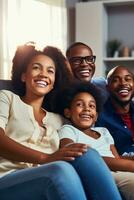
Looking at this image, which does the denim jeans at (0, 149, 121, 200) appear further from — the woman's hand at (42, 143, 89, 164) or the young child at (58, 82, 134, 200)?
the young child at (58, 82, 134, 200)

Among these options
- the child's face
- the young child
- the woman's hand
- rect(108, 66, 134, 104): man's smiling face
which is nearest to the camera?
the woman's hand

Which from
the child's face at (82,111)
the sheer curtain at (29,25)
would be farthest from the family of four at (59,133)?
the sheer curtain at (29,25)

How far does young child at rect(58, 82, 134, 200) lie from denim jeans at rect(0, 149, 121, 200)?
0.30 m

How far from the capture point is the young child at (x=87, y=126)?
1487 mm

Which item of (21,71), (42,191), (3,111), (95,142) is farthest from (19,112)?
(42,191)

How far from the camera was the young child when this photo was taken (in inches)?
58.6

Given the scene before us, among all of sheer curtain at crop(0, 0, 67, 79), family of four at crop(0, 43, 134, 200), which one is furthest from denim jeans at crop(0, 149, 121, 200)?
sheer curtain at crop(0, 0, 67, 79)

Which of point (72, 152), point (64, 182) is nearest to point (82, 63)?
point (72, 152)

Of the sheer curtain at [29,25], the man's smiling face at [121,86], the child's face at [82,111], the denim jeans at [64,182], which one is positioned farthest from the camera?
the sheer curtain at [29,25]

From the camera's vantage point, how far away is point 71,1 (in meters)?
4.18

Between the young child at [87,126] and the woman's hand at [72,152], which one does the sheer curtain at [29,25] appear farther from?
the woman's hand at [72,152]

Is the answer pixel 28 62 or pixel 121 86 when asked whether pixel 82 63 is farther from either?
pixel 28 62

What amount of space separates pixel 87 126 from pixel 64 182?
0.59m

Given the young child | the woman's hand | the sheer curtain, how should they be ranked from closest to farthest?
1. the woman's hand
2. the young child
3. the sheer curtain
